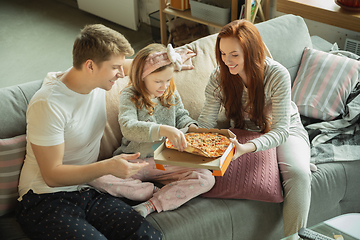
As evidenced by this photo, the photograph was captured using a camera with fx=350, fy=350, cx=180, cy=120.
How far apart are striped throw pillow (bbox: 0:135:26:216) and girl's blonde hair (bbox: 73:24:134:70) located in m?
0.51

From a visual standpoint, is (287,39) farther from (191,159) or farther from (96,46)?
(96,46)

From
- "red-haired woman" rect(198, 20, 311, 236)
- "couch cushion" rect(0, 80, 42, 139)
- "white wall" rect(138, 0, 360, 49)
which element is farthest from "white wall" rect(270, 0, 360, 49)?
"couch cushion" rect(0, 80, 42, 139)

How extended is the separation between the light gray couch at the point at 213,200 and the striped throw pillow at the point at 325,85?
179 mm

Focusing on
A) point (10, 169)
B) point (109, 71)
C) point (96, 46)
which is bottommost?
point (10, 169)

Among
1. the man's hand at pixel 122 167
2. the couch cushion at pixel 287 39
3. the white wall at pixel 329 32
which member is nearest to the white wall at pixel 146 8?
the white wall at pixel 329 32

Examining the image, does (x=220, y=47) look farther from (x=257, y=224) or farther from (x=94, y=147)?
(x=257, y=224)

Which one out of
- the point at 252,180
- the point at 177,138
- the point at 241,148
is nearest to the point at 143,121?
the point at 177,138

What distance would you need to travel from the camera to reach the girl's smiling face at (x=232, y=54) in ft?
5.45

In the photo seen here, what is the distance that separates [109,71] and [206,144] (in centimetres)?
55

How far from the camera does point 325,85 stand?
2.24m

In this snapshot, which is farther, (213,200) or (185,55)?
(185,55)

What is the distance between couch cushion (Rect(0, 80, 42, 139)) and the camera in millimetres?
1725

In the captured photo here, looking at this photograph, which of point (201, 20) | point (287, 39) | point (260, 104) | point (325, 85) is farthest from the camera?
point (201, 20)

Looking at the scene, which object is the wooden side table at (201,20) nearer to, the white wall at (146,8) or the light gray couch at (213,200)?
the white wall at (146,8)
